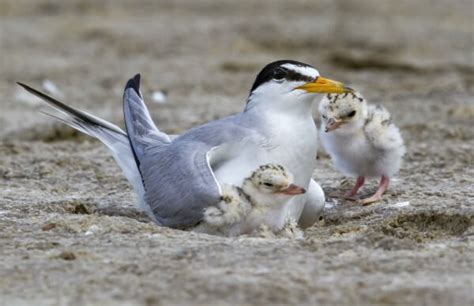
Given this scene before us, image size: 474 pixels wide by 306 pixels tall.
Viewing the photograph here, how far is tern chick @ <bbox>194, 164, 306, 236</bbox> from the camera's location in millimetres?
4996

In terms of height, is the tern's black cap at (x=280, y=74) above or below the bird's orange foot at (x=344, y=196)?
above

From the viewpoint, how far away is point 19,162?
7.11 meters

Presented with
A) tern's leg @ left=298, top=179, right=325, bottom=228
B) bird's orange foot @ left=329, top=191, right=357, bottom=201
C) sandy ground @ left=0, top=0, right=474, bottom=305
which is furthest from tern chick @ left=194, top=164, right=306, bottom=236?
bird's orange foot @ left=329, top=191, right=357, bottom=201

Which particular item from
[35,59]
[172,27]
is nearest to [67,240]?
[35,59]

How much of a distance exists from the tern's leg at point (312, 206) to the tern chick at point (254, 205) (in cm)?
43

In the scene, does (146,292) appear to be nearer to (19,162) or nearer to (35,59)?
(19,162)

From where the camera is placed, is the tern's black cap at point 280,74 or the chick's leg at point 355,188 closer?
the tern's black cap at point 280,74

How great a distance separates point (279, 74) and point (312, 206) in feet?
2.15

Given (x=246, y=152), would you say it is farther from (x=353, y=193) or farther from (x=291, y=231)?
(x=353, y=193)

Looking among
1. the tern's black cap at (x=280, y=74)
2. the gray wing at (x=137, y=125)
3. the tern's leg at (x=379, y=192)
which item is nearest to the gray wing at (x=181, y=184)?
the gray wing at (x=137, y=125)

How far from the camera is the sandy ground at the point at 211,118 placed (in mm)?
4176

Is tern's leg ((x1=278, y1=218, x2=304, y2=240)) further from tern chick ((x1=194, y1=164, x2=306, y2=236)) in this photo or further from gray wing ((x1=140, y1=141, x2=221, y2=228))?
gray wing ((x1=140, y1=141, x2=221, y2=228))

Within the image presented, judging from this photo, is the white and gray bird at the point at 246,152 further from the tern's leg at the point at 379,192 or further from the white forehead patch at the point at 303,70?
the tern's leg at the point at 379,192

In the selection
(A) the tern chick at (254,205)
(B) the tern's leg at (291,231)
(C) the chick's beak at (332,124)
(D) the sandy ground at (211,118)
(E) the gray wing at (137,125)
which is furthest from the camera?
(C) the chick's beak at (332,124)
